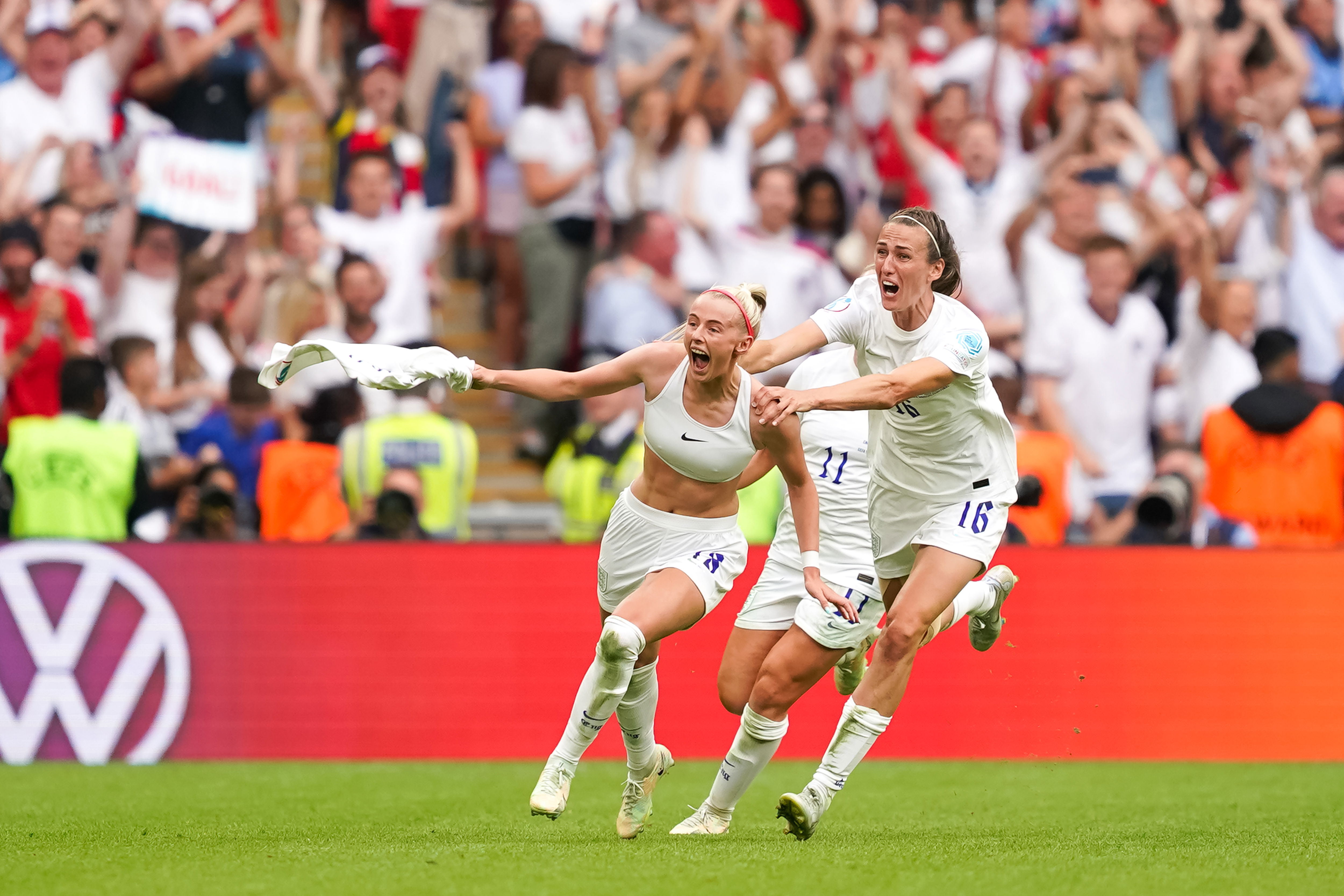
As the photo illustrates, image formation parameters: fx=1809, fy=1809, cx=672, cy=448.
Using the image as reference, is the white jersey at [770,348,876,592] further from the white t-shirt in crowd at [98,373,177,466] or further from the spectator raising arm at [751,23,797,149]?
the spectator raising arm at [751,23,797,149]

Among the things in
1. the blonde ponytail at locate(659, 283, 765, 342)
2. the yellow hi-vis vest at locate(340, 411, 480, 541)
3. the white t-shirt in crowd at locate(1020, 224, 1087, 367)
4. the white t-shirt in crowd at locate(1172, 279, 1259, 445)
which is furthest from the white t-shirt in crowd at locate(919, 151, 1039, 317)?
the blonde ponytail at locate(659, 283, 765, 342)

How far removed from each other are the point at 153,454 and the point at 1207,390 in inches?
309

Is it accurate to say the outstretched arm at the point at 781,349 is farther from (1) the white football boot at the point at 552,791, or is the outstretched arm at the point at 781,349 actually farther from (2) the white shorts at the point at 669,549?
(1) the white football boot at the point at 552,791

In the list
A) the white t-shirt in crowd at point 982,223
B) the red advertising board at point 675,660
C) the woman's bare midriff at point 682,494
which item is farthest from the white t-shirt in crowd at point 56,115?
the woman's bare midriff at point 682,494

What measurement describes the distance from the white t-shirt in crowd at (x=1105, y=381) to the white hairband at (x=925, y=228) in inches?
234

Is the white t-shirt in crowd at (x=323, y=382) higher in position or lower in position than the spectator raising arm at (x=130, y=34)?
lower

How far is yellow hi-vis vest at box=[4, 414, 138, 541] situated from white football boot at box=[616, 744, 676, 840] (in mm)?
5026

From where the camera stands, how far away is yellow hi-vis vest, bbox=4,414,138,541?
11703 millimetres

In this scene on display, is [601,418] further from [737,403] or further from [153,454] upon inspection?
[737,403]

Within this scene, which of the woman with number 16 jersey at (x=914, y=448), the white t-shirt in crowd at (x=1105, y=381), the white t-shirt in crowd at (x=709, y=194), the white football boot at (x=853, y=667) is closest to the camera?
the woman with number 16 jersey at (x=914, y=448)

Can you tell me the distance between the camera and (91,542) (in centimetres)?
1151

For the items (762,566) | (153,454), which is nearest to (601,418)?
(762,566)

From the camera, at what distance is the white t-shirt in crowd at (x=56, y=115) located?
13648 millimetres

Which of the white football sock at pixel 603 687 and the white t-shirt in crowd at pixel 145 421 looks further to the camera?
the white t-shirt in crowd at pixel 145 421
